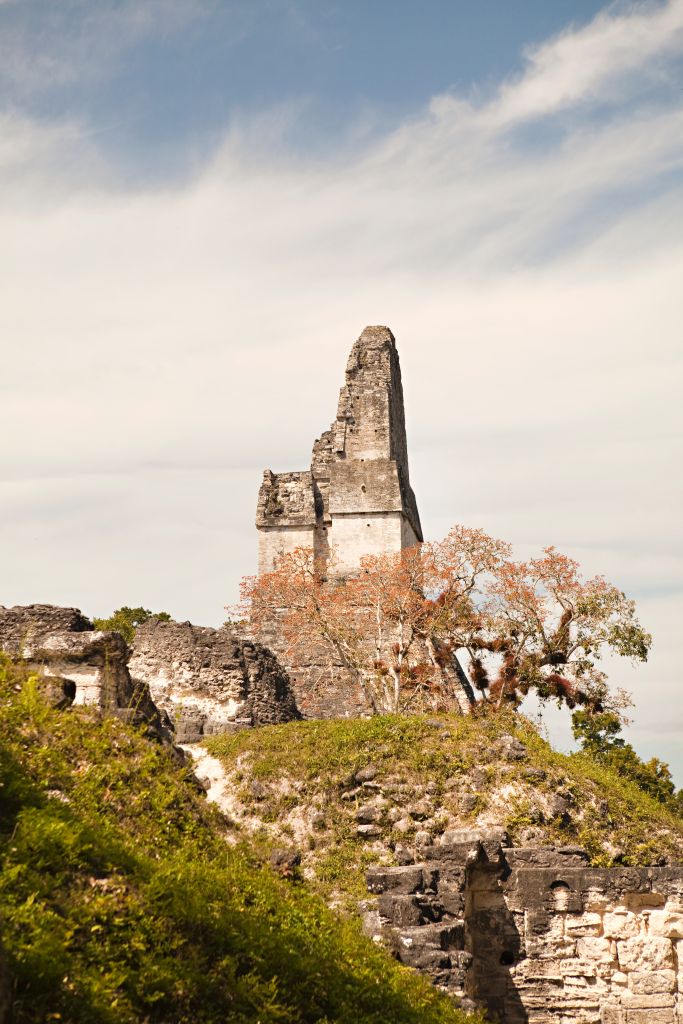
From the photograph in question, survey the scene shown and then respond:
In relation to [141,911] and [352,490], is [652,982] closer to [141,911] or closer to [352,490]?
[141,911]

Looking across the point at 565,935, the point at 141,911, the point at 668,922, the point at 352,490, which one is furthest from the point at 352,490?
the point at 141,911

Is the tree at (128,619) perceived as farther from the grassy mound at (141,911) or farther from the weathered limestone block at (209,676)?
the grassy mound at (141,911)

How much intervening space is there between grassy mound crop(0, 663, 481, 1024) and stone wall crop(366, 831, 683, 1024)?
104 inches

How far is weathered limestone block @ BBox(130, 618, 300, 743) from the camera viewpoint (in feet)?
60.5

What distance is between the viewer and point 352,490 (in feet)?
104

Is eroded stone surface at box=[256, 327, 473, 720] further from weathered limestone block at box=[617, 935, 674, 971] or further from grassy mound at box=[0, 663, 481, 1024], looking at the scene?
grassy mound at box=[0, 663, 481, 1024]

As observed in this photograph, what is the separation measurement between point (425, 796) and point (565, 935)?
259cm

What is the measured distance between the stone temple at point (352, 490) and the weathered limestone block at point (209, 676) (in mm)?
11449

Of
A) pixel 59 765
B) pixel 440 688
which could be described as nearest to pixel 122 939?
pixel 59 765

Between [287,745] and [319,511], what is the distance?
17.6 m

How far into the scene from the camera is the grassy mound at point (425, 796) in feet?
40.0

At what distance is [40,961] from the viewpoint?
4754mm

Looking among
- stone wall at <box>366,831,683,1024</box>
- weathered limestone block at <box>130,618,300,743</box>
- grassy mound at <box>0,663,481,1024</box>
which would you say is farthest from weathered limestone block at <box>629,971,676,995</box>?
weathered limestone block at <box>130,618,300,743</box>

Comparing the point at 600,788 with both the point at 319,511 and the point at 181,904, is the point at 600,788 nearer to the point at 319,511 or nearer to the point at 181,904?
the point at 181,904
